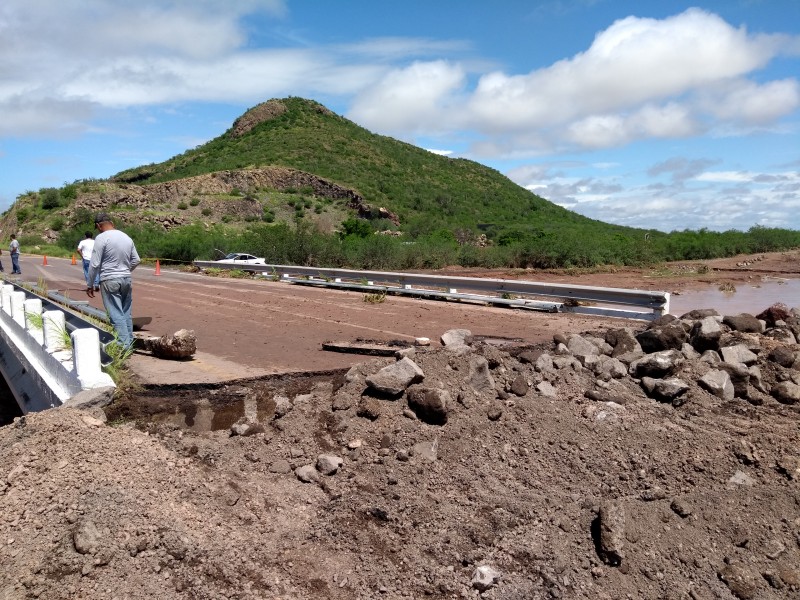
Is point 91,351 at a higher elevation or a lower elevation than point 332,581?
higher

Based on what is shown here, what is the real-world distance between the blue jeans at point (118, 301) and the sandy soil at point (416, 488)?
1428 millimetres

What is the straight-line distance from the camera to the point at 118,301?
29.3 feet

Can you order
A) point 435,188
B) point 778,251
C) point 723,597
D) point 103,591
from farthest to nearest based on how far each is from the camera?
1. point 435,188
2. point 778,251
3. point 723,597
4. point 103,591

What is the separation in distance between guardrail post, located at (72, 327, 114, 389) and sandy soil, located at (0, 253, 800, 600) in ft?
1.12

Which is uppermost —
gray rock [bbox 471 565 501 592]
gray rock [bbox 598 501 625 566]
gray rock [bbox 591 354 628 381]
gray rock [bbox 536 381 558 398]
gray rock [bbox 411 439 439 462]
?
gray rock [bbox 591 354 628 381]

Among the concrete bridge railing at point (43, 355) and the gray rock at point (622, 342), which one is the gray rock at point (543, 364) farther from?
the concrete bridge railing at point (43, 355)

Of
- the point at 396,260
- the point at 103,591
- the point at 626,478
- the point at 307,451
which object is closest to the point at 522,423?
the point at 626,478

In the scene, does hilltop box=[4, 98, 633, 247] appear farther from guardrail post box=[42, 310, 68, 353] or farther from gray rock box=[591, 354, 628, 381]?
gray rock box=[591, 354, 628, 381]

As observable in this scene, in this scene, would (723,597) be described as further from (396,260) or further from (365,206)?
(365,206)

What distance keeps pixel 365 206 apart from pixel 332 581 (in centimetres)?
7210

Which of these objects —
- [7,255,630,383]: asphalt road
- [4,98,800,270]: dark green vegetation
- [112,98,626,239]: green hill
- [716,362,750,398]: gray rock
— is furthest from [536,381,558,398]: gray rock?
[112,98,626,239]: green hill

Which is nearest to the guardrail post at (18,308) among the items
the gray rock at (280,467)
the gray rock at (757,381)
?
the gray rock at (280,467)

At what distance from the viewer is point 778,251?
183ft

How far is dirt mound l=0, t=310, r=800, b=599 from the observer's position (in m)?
4.52
